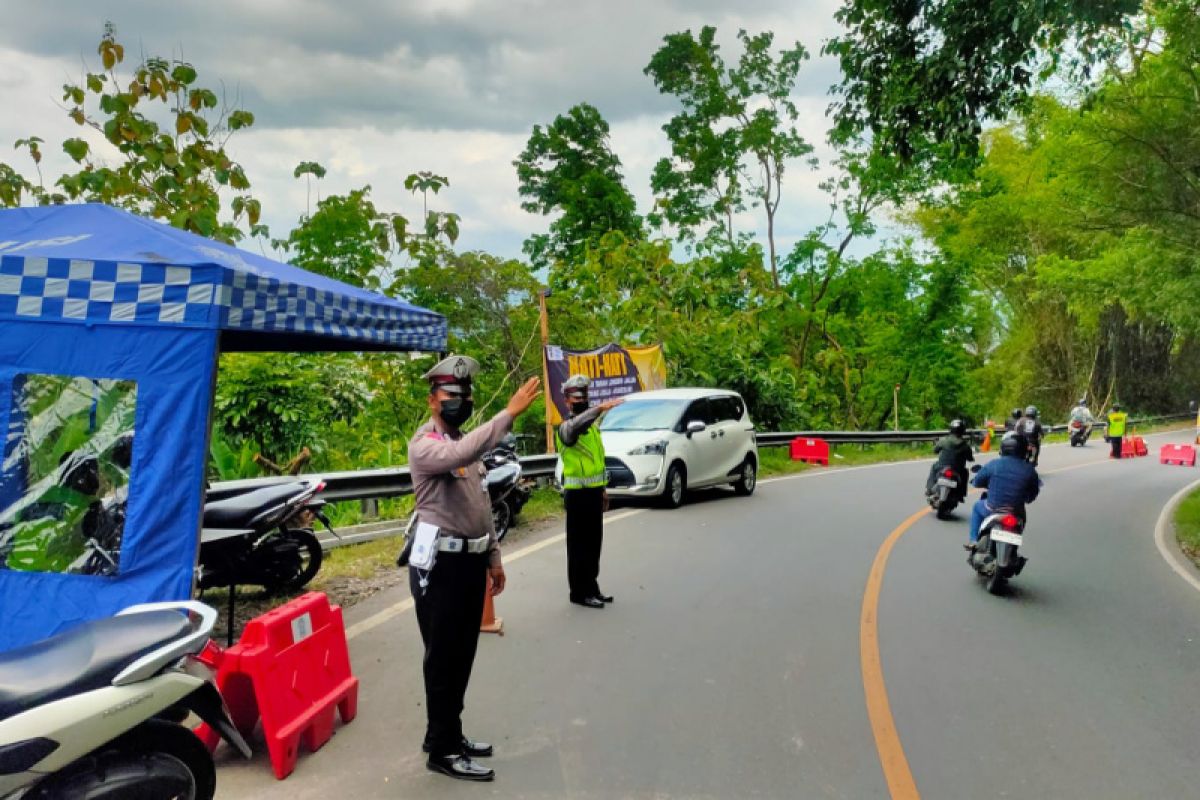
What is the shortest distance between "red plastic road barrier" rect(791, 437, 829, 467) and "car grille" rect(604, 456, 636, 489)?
10822 millimetres

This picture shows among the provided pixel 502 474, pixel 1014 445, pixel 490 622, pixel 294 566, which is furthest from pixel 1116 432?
pixel 294 566

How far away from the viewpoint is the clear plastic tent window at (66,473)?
5.04 meters

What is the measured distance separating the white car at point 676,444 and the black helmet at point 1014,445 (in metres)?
5.10

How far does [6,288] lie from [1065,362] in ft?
183

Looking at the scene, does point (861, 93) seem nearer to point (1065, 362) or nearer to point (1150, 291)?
point (1150, 291)

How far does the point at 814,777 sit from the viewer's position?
4.12m

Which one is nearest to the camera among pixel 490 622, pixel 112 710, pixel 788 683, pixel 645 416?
pixel 112 710

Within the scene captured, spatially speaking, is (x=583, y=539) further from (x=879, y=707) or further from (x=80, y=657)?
(x=80, y=657)

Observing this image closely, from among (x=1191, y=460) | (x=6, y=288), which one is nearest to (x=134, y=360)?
(x=6, y=288)

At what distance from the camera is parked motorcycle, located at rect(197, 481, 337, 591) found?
19.5 ft

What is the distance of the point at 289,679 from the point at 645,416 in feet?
32.1

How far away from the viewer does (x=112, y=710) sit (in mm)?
3100

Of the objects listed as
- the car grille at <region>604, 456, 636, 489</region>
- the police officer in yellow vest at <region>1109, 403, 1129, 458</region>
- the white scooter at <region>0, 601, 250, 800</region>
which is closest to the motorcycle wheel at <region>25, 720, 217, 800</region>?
the white scooter at <region>0, 601, 250, 800</region>

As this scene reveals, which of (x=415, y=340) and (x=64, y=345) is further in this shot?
(x=415, y=340)
